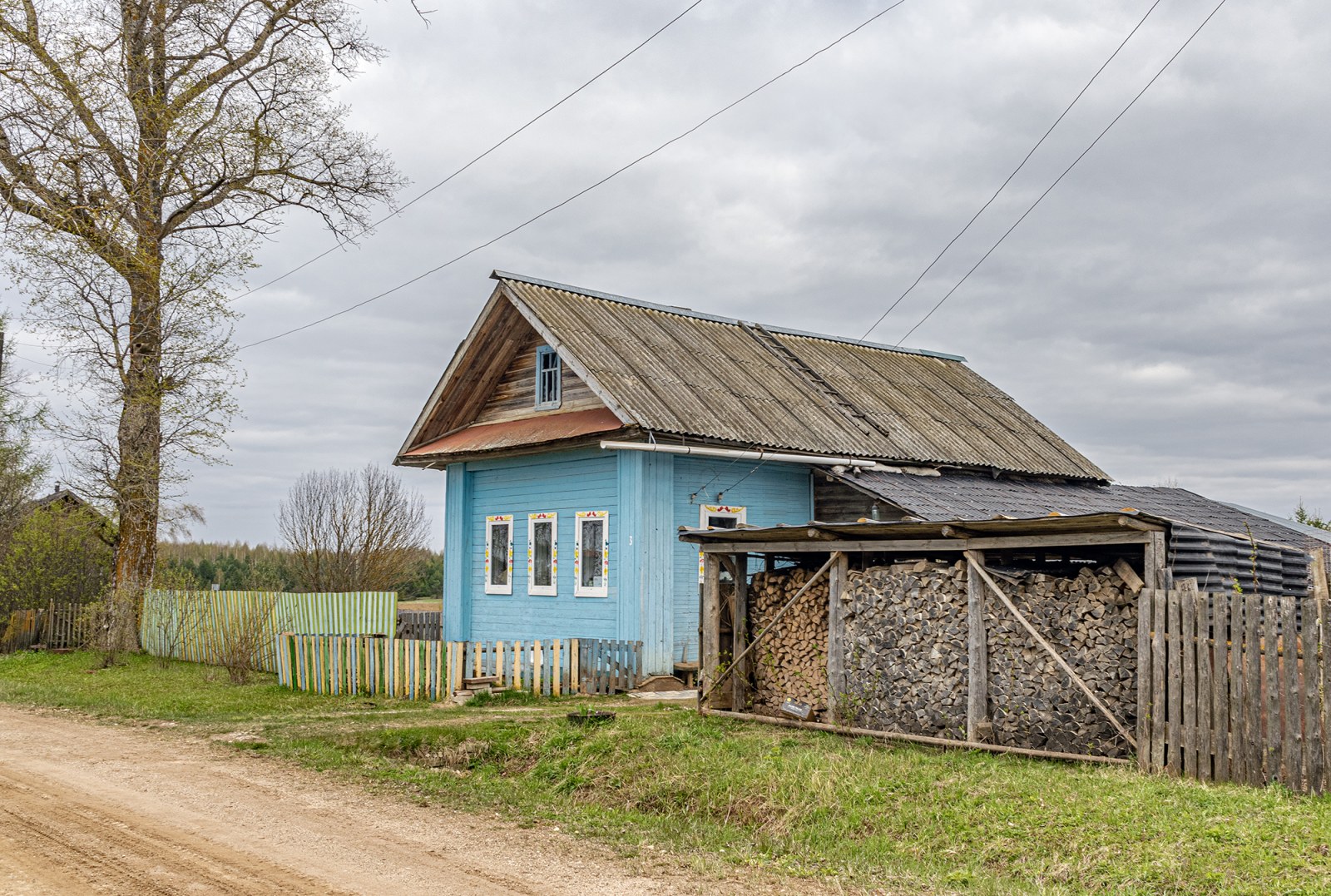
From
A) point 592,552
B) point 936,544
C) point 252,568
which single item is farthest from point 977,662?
point 252,568

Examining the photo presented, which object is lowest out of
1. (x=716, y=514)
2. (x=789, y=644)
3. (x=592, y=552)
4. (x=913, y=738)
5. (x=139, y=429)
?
(x=913, y=738)

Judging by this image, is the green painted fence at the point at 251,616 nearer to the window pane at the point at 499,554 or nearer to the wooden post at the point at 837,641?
the window pane at the point at 499,554

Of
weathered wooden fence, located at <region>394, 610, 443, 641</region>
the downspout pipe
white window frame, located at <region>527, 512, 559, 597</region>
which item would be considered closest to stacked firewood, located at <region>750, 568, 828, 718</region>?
the downspout pipe

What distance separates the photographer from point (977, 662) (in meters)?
11.0

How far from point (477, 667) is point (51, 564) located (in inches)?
644

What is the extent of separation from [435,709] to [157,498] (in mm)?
13463

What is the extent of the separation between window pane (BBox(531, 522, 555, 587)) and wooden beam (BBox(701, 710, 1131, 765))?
6564 millimetres

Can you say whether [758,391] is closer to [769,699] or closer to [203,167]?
[769,699]

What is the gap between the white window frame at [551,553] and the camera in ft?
63.1

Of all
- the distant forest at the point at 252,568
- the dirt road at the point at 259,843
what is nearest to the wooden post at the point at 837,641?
the dirt road at the point at 259,843

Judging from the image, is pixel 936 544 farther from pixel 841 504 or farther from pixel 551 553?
pixel 551 553

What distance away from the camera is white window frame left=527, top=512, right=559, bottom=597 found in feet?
63.1

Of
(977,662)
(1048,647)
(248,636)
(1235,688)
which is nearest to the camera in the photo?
(1235,688)

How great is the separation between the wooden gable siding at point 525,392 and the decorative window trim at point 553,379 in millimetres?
45
